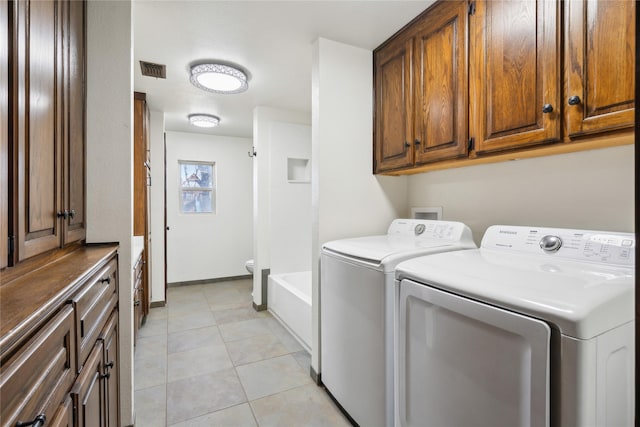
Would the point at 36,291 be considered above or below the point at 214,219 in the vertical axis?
below

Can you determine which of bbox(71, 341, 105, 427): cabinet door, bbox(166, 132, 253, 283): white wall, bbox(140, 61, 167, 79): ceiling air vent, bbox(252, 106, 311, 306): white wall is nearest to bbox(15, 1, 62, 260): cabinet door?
bbox(71, 341, 105, 427): cabinet door

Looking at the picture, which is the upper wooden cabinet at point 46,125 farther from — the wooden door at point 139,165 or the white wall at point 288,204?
the white wall at point 288,204

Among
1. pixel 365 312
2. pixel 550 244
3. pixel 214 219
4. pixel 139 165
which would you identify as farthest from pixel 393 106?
pixel 214 219

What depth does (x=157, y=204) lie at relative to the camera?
11.6 feet

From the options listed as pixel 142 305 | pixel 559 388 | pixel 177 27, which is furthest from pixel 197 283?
pixel 559 388

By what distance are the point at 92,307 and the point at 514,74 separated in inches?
74.0

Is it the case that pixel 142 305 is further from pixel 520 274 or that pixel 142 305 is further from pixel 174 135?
pixel 520 274

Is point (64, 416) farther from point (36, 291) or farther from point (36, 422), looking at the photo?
point (36, 291)

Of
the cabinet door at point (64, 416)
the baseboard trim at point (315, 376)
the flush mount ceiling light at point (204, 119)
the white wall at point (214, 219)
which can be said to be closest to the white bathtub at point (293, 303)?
the baseboard trim at point (315, 376)

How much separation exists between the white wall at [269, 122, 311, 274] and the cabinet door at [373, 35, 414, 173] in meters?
1.58

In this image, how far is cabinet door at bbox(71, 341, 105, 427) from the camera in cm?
85

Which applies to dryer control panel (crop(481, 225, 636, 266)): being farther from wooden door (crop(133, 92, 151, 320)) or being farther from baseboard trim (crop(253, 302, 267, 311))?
wooden door (crop(133, 92, 151, 320))

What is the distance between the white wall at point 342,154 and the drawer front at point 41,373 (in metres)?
1.39

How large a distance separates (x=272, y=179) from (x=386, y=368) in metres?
2.52
